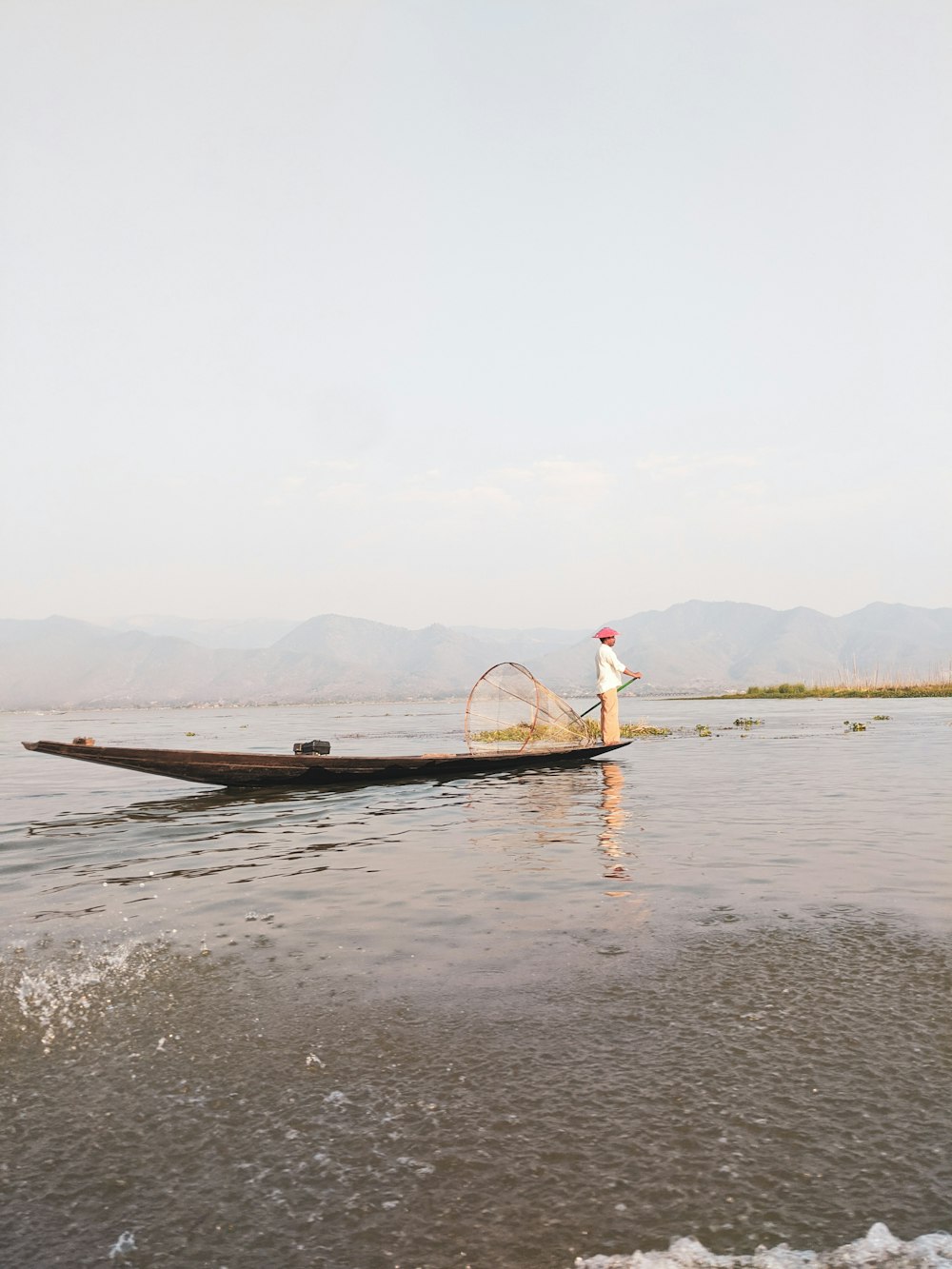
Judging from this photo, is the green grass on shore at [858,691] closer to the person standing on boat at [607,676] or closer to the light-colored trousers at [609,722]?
the light-colored trousers at [609,722]

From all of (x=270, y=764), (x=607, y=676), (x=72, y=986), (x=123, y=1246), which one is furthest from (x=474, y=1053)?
(x=607, y=676)

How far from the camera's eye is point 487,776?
65.7 feet

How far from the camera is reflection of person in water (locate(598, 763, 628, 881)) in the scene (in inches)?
395

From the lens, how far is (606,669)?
2208 centimetres

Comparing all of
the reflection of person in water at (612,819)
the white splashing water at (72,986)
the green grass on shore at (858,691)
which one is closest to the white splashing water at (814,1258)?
the white splashing water at (72,986)

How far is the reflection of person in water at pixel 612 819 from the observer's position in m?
10.0

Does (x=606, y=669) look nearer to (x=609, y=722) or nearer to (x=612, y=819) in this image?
(x=609, y=722)

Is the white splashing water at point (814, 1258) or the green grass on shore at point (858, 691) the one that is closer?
the white splashing water at point (814, 1258)

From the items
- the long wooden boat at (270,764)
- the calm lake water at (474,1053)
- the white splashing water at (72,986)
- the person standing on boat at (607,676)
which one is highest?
the person standing on boat at (607,676)

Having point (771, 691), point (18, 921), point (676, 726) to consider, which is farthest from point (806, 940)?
point (771, 691)

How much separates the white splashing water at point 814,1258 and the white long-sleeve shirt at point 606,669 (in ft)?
61.5

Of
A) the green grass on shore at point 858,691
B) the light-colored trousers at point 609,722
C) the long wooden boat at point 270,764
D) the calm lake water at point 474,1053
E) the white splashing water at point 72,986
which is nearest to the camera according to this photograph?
the calm lake water at point 474,1053

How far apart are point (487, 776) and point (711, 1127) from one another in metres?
16.2

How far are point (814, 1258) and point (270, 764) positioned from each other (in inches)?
595
